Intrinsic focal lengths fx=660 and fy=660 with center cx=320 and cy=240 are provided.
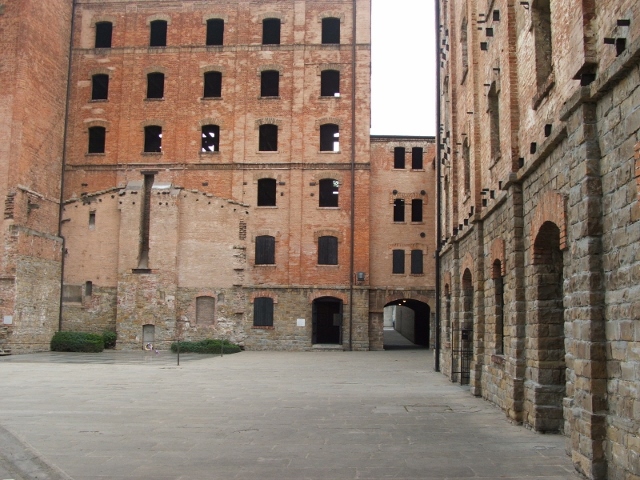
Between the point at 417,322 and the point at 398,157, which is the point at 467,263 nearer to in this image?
the point at 398,157

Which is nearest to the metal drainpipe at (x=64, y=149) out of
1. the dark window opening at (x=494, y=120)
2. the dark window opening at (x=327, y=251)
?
the dark window opening at (x=327, y=251)

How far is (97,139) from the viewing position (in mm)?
36094

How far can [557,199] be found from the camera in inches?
342

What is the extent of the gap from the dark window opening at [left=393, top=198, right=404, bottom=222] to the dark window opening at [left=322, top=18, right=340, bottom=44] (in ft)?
31.0

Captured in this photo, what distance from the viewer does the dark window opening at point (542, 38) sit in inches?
412

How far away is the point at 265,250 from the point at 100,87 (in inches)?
516

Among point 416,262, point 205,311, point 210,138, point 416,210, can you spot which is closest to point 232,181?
point 210,138

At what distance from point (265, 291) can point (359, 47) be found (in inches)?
555

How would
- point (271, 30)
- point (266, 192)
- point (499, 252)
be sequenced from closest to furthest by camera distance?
point (499, 252) < point (266, 192) < point (271, 30)

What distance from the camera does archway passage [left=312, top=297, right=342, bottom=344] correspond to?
34656mm

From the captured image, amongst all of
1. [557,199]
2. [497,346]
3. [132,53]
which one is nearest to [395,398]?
[497,346]

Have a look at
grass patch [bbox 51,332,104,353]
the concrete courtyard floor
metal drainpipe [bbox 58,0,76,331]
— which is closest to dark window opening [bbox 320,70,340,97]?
metal drainpipe [bbox 58,0,76,331]

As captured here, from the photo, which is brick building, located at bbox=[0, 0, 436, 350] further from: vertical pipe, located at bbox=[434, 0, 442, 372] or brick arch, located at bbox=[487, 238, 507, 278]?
brick arch, located at bbox=[487, 238, 507, 278]

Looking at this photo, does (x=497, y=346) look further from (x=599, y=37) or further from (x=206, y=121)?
(x=206, y=121)
